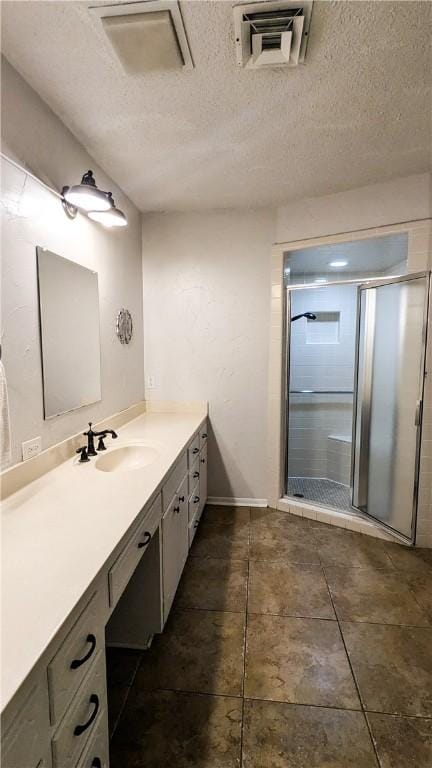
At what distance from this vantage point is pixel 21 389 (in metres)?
1.41

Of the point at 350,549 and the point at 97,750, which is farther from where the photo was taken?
the point at 350,549

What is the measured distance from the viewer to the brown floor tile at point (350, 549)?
7.34 feet

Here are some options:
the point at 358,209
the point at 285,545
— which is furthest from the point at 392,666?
the point at 358,209

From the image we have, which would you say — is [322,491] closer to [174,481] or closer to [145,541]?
[174,481]

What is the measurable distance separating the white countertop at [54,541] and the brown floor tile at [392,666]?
1211 mm

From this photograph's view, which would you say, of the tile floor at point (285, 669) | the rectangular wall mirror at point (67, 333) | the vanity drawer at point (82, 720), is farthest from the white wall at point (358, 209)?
the vanity drawer at point (82, 720)

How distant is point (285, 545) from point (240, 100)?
103 inches

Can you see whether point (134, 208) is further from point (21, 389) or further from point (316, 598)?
point (316, 598)

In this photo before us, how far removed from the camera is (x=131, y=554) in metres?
1.15

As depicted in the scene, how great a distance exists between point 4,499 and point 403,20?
2.21 metres

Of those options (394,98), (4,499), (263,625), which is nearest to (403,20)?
(394,98)

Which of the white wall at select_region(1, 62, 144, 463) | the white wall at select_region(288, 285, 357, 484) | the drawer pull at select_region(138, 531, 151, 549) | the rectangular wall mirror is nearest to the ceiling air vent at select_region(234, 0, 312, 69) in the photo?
the white wall at select_region(1, 62, 144, 463)

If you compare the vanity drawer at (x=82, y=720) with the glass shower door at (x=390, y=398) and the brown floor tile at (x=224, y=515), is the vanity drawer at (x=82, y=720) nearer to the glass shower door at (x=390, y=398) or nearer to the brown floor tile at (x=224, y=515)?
the brown floor tile at (x=224, y=515)

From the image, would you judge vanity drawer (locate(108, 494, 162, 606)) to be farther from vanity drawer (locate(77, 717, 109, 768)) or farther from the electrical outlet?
the electrical outlet
